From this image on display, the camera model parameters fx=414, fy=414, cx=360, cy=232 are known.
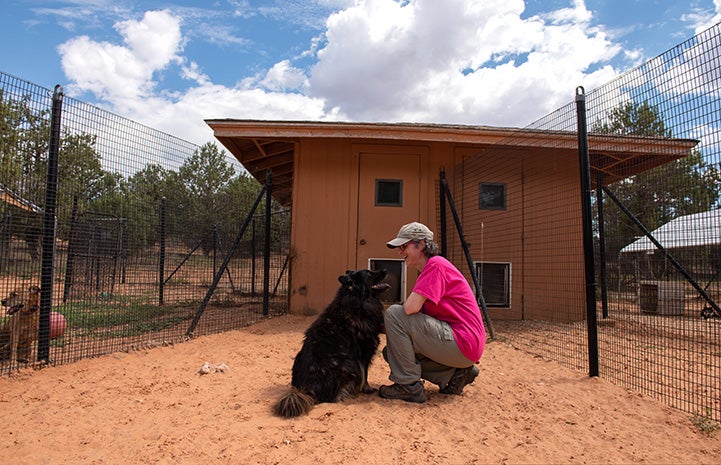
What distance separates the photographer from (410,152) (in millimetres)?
7871

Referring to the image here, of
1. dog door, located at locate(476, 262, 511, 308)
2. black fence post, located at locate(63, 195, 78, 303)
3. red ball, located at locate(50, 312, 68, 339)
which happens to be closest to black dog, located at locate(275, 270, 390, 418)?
red ball, located at locate(50, 312, 68, 339)

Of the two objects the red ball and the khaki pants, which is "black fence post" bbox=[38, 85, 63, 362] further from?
the khaki pants

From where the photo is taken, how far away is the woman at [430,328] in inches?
127

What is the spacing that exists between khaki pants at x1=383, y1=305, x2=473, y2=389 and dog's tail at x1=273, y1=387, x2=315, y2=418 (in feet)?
2.43

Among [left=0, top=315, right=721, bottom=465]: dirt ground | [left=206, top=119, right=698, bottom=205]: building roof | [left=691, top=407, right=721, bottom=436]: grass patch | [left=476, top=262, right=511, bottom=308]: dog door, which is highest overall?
[left=206, top=119, right=698, bottom=205]: building roof

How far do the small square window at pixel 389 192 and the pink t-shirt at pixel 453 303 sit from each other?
448 centimetres

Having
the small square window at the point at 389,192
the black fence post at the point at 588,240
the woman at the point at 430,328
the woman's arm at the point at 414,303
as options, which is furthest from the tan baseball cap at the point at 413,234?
the small square window at the point at 389,192

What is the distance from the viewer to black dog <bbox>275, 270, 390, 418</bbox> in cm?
327

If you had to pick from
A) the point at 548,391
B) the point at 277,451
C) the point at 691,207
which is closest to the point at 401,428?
the point at 277,451

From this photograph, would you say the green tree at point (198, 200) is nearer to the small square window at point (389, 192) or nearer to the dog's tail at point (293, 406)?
the small square window at point (389, 192)

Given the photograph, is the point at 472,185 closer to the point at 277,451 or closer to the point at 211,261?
the point at 211,261

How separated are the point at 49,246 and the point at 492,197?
6754 millimetres

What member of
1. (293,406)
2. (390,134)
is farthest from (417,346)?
(390,134)

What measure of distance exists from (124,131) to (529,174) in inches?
259
